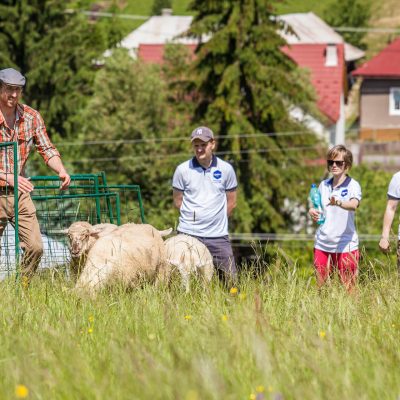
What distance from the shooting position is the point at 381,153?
5184 cm

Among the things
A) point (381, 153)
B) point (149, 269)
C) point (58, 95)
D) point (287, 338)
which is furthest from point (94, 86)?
point (287, 338)

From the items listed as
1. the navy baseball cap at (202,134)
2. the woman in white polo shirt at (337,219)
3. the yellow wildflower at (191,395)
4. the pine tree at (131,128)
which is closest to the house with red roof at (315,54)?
the pine tree at (131,128)

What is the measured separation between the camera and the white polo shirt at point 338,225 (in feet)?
29.1

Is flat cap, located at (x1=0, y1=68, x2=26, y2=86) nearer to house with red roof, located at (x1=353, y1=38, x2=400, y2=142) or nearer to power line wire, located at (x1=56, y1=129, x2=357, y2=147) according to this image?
power line wire, located at (x1=56, y1=129, x2=357, y2=147)

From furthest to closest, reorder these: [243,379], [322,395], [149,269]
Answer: [149,269]
[243,379]
[322,395]

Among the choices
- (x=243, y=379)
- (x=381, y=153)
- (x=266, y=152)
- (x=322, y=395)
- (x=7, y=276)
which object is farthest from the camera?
(x=381, y=153)

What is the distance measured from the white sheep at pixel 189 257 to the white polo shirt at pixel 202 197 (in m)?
0.31

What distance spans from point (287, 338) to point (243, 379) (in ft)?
2.71

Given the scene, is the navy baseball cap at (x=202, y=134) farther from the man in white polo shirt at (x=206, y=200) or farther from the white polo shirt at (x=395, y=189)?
the white polo shirt at (x=395, y=189)

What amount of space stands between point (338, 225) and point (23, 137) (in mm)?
2928

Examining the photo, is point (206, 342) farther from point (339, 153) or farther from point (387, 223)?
point (339, 153)

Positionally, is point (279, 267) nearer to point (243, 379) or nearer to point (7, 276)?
point (7, 276)

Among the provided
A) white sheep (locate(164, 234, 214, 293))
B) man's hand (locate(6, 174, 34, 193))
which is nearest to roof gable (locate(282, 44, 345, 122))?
white sheep (locate(164, 234, 214, 293))

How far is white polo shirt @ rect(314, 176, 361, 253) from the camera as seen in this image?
29.1ft
